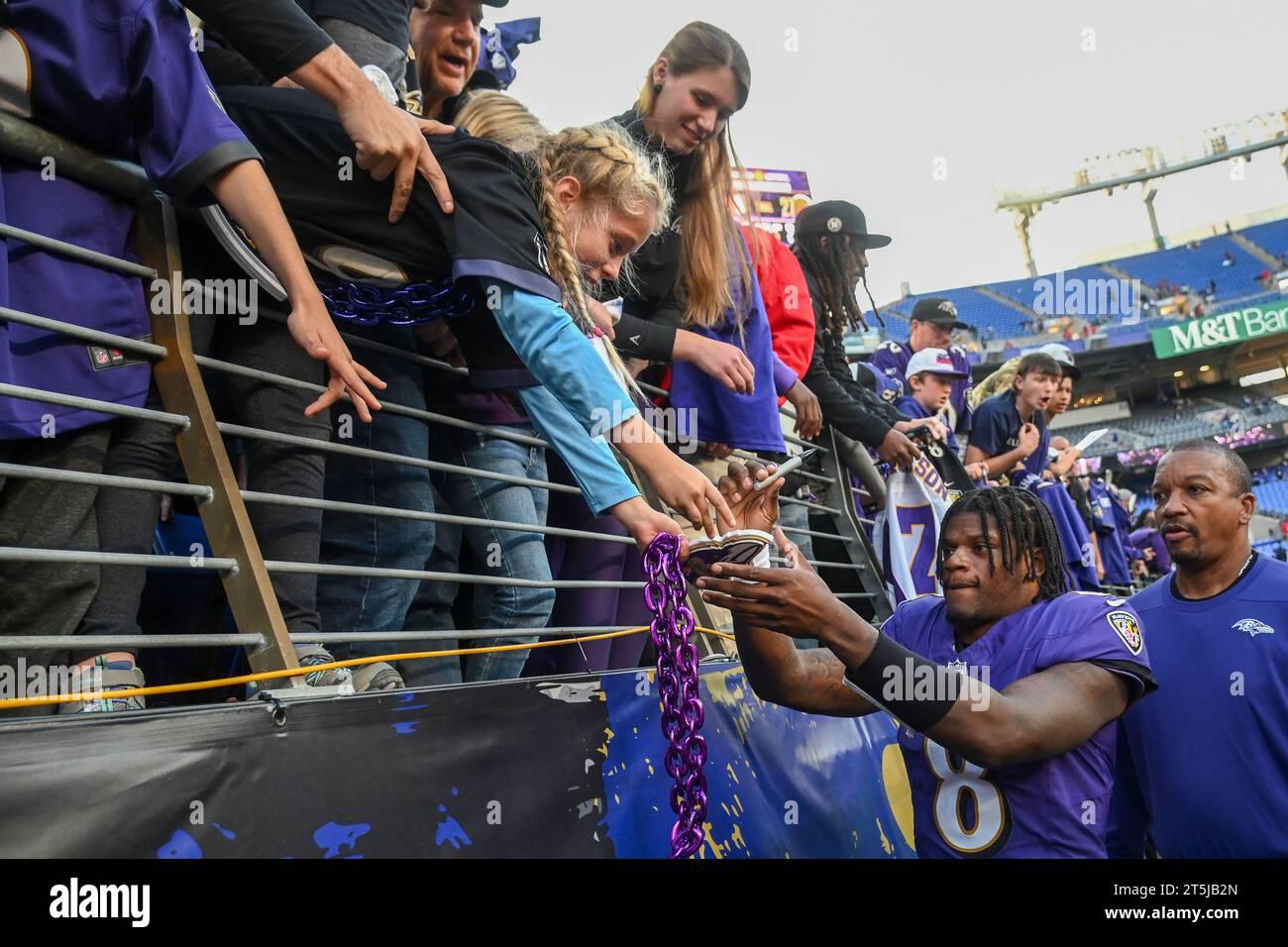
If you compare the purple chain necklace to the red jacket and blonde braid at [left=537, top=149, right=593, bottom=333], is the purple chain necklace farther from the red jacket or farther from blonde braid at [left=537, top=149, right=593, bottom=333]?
the red jacket

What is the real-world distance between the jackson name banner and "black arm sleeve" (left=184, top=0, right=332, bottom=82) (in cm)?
3747

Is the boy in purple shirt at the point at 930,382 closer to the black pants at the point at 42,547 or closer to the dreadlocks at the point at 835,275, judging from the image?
the dreadlocks at the point at 835,275

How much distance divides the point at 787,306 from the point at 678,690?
2774 millimetres

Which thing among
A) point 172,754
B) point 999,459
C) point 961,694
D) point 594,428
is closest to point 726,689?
point 961,694

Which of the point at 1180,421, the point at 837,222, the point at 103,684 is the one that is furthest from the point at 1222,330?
the point at 103,684

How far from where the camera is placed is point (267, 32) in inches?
76.0

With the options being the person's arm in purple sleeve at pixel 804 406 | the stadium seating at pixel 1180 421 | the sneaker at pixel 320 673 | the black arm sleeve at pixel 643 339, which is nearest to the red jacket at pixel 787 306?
the person's arm in purple sleeve at pixel 804 406

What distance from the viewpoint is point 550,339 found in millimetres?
2037

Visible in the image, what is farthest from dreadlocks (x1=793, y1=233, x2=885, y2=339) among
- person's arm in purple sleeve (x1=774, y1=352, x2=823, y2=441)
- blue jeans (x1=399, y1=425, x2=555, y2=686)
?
blue jeans (x1=399, y1=425, x2=555, y2=686)

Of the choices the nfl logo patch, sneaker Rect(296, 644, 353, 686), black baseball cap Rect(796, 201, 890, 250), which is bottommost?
the nfl logo patch

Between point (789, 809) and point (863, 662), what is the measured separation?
867mm

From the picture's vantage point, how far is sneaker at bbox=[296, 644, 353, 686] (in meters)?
1.78

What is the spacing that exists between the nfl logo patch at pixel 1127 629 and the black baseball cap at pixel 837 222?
2865 mm
